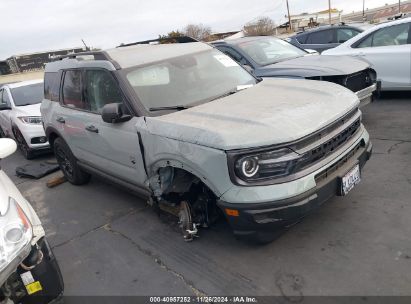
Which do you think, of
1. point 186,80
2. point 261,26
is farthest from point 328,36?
point 261,26

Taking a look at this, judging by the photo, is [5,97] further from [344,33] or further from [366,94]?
[344,33]

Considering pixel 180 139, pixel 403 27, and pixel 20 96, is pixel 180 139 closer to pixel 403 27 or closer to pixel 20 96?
pixel 403 27

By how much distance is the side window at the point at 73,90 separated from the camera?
4609 millimetres

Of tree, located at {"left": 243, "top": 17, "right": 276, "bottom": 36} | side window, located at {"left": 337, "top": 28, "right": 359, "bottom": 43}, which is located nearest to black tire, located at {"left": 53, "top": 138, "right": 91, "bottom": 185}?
side window, located at {"left": 337, "top": 28, "right": 359, "bottom": 43}

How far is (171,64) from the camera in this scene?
4.05 meters

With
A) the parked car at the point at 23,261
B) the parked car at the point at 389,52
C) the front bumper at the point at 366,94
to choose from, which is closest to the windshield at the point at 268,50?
the parked car at the point at 389,52

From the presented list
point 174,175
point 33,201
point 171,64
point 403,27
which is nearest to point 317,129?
point 174,175

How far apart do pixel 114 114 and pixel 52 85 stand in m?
2.48

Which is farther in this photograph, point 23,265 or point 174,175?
point 174,175

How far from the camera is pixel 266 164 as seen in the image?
2.75 m

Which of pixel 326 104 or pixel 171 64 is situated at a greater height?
pixel 171 64

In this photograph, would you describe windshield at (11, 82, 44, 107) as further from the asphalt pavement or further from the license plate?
the license plate

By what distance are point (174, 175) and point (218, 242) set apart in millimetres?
760

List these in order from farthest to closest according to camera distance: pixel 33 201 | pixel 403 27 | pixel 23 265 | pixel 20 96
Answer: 1. pixel 20 96
2. pixel 403 27
3. pixel 33 201
4. pixel 23 265
